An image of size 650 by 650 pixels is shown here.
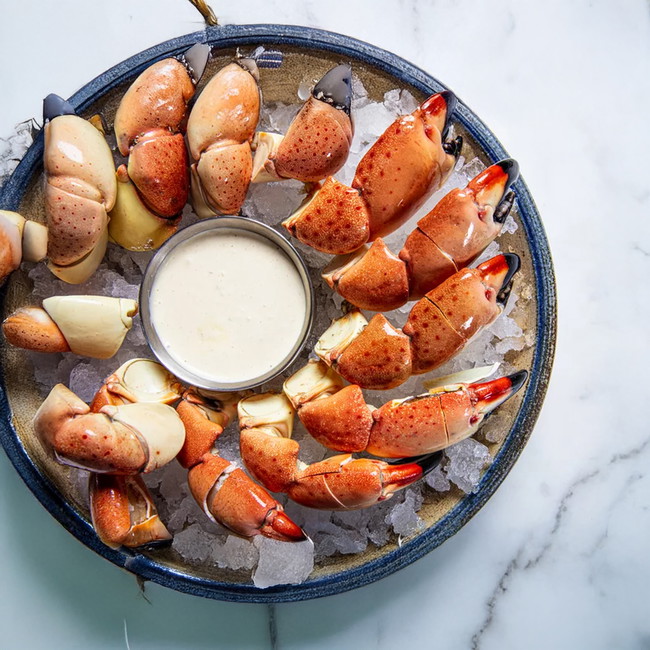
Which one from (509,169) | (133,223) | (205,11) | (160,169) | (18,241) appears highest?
(205,11)

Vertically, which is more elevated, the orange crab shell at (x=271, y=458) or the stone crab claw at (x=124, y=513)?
the orange crab shell at (x=271, y=458)

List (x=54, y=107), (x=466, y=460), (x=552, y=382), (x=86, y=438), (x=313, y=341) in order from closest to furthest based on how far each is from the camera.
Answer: (x=86, y=438) → (x=54, y=107) → (x=466, y=460) → (x=313, y=341) → (x=552, y=382)

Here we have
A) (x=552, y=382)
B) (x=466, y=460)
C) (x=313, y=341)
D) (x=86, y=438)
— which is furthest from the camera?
(x=552, y=382)

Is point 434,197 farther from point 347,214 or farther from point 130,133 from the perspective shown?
point 130,133

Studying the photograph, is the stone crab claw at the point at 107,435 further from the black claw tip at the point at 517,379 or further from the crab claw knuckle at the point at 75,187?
the black claw tip at the point at 517,379

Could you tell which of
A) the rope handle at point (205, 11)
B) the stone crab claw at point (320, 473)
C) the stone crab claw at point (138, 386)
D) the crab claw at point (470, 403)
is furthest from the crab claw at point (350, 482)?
the rope handle at point (205, 11)

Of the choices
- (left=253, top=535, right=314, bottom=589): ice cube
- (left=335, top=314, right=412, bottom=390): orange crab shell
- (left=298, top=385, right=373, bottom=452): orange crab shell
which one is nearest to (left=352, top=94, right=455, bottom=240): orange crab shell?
(left=335, top=314, right=412, bottom=390): orange crab shell

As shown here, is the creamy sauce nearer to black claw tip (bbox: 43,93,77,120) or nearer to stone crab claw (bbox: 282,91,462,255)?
stone crab claw (bbox: 282,91,462,255)

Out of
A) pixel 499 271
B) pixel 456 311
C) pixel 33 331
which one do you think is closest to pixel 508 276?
pixel 499 271

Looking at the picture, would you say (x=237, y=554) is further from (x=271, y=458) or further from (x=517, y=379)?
(x=517, y=379)
